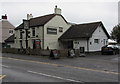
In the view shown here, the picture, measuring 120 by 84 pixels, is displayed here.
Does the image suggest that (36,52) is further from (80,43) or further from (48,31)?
(48,31)

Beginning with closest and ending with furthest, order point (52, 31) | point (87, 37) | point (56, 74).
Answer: point (56, 74) → point (87, 37) → point (52, 31)

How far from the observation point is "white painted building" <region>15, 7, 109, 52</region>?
1371 inches

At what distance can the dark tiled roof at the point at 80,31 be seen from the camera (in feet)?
114

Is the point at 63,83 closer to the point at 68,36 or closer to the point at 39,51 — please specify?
the point at 39,51

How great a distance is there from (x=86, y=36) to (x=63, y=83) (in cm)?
2515

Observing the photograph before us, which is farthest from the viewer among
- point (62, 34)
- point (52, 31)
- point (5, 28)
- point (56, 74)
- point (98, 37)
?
point (5, 28)

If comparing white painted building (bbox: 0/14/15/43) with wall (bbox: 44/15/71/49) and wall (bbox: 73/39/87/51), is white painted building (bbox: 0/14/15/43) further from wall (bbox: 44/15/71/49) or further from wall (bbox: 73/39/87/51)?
wall (bbox: 73/39/87/51)

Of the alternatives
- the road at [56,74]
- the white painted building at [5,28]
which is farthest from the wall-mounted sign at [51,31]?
the white painted building at [5,28]

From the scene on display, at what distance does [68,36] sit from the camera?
1487 inches

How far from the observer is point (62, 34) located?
39.9 m

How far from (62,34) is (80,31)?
4.33m

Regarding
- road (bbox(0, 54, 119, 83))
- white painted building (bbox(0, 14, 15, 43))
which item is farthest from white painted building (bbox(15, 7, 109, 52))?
road (bbox(0, 54, 119, 83))

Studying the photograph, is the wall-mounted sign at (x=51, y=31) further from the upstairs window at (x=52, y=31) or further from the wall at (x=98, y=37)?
the wall at (x=98, y=37)

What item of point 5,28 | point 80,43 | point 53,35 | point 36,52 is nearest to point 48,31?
point 53,35
